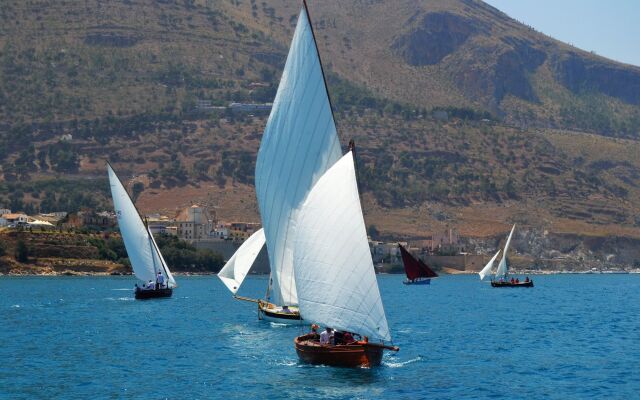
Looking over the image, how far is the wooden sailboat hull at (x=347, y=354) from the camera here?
4544 centimetres

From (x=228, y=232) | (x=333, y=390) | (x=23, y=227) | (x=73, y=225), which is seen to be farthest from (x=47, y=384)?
(x=228, y=232)

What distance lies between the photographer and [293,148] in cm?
5138

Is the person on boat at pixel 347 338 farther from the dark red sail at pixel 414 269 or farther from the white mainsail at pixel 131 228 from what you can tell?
the dark red sail at pixel 414 269

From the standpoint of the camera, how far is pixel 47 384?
4553cm

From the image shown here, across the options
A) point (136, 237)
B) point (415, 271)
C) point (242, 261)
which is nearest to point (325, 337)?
point (242, 261)

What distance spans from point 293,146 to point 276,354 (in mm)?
9152

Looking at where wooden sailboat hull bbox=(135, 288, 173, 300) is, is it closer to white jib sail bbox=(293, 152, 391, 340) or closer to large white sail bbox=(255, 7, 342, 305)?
large white sail bbox=(255, 7, 342, 305)

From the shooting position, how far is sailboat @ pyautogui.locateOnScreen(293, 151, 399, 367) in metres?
44.7

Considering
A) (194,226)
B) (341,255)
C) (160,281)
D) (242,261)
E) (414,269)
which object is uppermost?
(194,226)

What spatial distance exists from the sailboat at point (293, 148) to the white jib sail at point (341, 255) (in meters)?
3.20

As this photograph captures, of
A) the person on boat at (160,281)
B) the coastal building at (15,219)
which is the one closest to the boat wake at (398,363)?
the person on boat at (160,281)

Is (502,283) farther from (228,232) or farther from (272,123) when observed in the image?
(272,123)

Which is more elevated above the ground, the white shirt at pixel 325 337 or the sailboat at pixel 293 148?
the sailboat at pixel 293 148

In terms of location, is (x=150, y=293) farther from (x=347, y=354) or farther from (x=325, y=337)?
(x=347, y=354)
